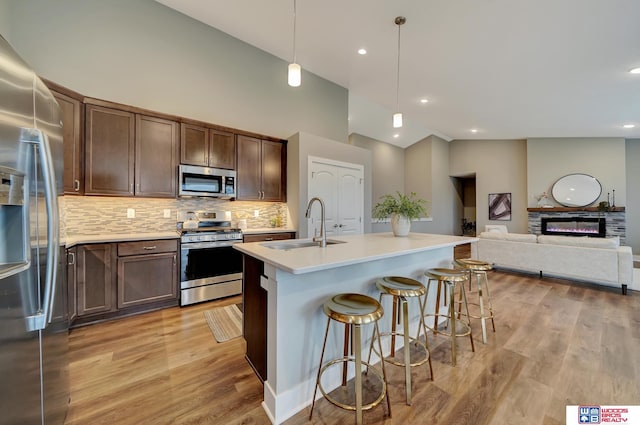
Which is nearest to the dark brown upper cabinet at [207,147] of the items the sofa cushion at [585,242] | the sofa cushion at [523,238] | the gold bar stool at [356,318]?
the gold bar stool at [356,318]

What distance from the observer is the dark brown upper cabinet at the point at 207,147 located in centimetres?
332

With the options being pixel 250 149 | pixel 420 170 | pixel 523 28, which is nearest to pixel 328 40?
pixel 250 149

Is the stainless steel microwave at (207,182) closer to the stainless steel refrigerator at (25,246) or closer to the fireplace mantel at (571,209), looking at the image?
the stainless steel refrigerator at (25,246)

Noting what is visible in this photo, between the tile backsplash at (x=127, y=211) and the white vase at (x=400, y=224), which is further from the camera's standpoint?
the tile backsplash at (x=127, y=211)

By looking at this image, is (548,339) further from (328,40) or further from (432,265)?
(328,40)

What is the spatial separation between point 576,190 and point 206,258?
888 cm

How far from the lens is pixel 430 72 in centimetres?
414

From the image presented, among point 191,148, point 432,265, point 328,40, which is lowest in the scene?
point 432,265

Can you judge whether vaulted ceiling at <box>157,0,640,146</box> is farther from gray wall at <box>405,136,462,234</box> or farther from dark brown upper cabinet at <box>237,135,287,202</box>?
gray wall at <box>405,136,462,234</box>

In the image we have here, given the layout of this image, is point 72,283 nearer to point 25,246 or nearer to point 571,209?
point 25,246

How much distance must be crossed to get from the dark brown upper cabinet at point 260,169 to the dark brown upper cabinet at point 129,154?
0.90m

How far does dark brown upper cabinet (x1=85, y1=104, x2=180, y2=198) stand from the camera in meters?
2.76

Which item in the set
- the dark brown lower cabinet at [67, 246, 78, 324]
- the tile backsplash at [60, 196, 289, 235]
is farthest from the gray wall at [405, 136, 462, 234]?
the dark brown lower cabinet at [67, 246, 78, 324]

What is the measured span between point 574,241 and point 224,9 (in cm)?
640
